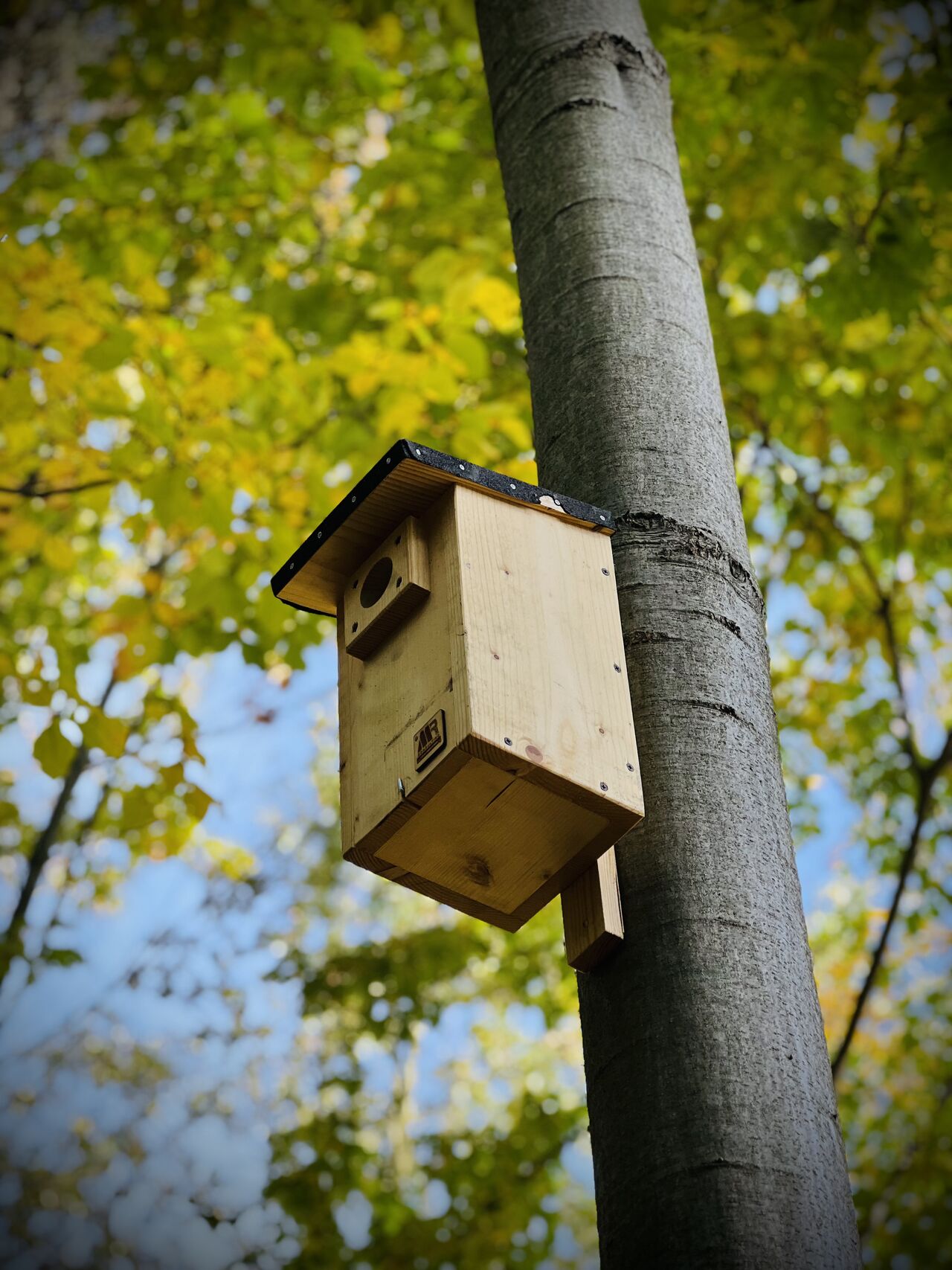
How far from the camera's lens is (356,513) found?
1788 millimetres

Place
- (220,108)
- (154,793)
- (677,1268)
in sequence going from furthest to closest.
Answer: (220,108) < (154,793) < (677,1268)

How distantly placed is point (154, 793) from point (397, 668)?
1959 mm

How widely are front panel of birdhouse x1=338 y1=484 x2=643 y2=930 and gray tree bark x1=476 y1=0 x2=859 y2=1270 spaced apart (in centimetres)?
6

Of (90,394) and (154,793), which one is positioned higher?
(90,394)

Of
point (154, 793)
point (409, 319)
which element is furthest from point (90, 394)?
point (154, 793)

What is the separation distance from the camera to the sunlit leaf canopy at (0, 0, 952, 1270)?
355 centimetres

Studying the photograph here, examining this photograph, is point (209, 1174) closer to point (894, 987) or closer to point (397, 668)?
point (894, 987)

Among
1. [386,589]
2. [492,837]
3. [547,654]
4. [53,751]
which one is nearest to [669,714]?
[547,654]

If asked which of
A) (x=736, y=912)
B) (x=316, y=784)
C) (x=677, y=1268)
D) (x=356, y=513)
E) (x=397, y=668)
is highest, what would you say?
(x=316, y=784)

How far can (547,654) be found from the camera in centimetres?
157

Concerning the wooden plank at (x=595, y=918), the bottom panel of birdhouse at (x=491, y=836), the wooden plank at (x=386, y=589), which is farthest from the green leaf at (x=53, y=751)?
the wooden plank at (x=595, y=918)

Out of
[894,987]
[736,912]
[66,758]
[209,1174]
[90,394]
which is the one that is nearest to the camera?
[736,912]

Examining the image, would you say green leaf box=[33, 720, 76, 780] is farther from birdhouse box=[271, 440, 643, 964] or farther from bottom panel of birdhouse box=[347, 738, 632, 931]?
bottom panel of birdhouse box=[347, 738, 632, 931]

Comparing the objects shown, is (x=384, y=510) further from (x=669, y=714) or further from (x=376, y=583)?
(x=669, y=714)
